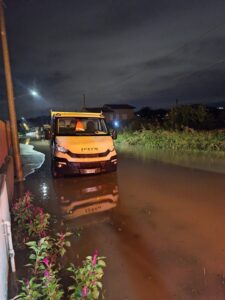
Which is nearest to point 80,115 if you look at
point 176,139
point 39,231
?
point 39,231

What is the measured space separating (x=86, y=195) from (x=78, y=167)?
5.25ft

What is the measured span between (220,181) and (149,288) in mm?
6319

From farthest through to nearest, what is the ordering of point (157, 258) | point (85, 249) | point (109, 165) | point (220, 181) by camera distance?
point (109, 165)
point (220, 181)
point (85, 249)
point (157, 258)

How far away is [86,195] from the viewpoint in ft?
25.9

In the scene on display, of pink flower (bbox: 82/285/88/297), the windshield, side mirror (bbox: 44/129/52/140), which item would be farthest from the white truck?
pink flower (bbox: 82/285/88/297)

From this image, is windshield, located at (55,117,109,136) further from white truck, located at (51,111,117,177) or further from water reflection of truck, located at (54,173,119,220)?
water reflection of truck, located at (54,173,119,220)

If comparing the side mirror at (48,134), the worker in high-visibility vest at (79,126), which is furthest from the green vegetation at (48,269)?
the worker in high-visibility vest at (79,126)

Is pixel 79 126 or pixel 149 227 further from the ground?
pixel 79 126

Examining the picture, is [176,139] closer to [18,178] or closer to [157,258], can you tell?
[18,178]

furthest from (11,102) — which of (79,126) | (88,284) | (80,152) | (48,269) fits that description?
(88,284)

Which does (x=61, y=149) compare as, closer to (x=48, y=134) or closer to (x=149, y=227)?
(x=48, y=134)

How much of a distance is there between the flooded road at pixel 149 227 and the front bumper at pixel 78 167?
381 mm

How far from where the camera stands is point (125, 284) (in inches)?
138

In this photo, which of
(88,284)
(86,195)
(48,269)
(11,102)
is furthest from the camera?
(11,102)
